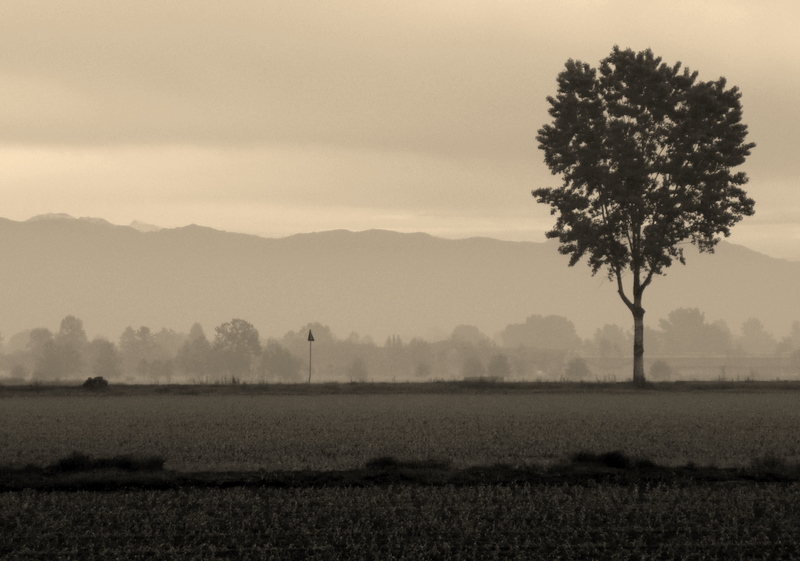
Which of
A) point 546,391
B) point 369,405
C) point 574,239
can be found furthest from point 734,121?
point 369,405

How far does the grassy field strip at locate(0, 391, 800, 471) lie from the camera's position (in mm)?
21766

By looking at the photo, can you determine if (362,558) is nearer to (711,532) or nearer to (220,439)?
(711,532)

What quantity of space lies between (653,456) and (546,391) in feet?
90.2

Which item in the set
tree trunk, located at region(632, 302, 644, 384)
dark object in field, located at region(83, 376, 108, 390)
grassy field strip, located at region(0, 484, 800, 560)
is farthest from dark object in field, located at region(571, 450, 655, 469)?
tree trunk, located at region(632, 302, 644, 384)

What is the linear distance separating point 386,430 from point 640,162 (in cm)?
3393

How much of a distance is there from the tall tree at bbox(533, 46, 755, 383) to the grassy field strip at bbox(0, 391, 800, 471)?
581 inches

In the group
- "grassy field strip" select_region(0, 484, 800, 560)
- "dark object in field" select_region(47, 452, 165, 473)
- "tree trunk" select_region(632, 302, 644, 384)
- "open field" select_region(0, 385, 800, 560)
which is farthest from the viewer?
"tree trunk" select_region(632, 302, 644, 384)

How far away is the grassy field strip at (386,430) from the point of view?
21766mm

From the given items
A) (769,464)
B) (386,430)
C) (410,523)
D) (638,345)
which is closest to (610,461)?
(769,464)

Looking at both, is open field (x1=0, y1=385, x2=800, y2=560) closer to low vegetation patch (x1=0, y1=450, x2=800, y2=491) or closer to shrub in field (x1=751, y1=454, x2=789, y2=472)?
low vegetation patch (x1=0, y1=450, x2=800, y2=491)

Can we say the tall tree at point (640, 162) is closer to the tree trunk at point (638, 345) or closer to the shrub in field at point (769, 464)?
the tree trunk at point (638, 345)

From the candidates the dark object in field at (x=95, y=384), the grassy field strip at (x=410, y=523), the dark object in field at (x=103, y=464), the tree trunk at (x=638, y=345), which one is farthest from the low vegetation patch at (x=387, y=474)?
the tree trunk at (x=638, y=345)

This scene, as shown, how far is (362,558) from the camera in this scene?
12320 millimetres

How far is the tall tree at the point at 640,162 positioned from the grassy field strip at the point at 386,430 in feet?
48.4
